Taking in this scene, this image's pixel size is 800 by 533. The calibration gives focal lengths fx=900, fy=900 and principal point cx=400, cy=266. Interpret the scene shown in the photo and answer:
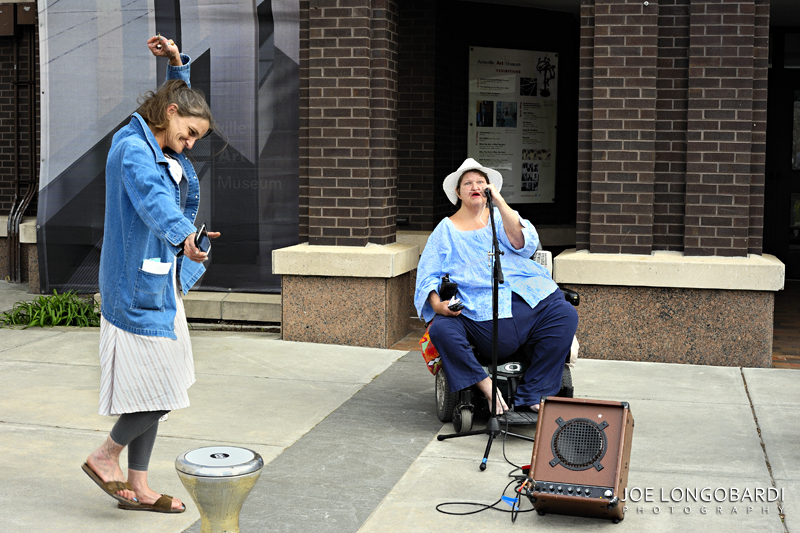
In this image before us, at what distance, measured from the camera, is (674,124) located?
23.3 ft

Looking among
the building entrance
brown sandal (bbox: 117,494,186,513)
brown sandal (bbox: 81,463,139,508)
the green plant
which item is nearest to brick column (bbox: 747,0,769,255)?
the building entrance

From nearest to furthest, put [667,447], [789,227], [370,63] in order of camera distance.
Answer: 1. [667,447]
2. [370,63]
3. [789,227]

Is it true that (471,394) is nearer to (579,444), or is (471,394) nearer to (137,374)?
(579,444)

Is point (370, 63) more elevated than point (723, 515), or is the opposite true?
point (370, 63)

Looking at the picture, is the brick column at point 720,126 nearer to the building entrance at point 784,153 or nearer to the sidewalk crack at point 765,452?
the sidewalk crack at point 765,452

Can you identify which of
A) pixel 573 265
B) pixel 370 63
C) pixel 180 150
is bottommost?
pixel 573 265

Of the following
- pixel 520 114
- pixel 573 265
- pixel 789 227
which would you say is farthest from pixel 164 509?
pixel 789 227

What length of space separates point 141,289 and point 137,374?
0.35 meters

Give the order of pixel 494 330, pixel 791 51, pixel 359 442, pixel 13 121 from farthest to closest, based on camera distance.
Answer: pixel 791 51
pixel 13 121
pixel 359 442
pixel 494 330

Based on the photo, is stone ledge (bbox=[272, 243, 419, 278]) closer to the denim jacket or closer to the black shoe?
the black shoe

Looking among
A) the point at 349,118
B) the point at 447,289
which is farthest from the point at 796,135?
the point at 447,289

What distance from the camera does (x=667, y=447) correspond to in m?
4.90

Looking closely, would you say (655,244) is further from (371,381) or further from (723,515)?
(723,515)

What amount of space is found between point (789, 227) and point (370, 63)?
22.2 feet
